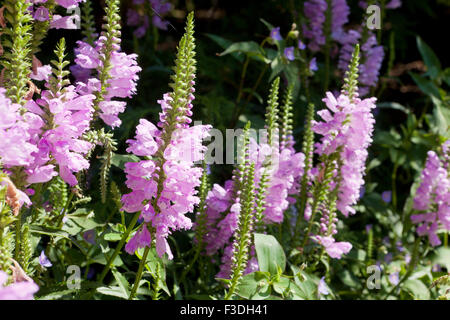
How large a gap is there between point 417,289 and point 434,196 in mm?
490

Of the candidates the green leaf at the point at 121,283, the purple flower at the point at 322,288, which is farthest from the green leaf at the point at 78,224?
the purple flower at the point at 322,288

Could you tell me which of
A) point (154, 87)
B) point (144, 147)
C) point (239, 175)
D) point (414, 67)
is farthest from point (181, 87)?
point (414, 67)

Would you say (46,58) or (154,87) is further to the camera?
(154,87)

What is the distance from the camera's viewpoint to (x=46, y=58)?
3.35 metres

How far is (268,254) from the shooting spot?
84.9 inches

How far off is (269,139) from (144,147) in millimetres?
680

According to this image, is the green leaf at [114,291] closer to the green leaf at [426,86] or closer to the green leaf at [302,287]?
the green leaf at [302,287]

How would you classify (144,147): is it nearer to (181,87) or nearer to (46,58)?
(181,87)

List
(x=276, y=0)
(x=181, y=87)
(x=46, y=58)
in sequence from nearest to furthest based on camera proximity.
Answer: (x=181, y=87) < (x=46, y=58) < (x=276, y=0)

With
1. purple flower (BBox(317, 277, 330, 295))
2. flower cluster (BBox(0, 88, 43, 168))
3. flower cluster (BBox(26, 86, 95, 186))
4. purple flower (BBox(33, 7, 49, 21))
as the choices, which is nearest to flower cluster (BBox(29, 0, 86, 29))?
purple flower (BBox(33, 7, 49, 21))

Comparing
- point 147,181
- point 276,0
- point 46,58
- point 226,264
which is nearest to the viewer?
point 147,181

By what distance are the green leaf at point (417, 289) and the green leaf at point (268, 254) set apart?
2.53 ft

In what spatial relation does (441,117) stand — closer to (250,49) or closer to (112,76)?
(250,49)
